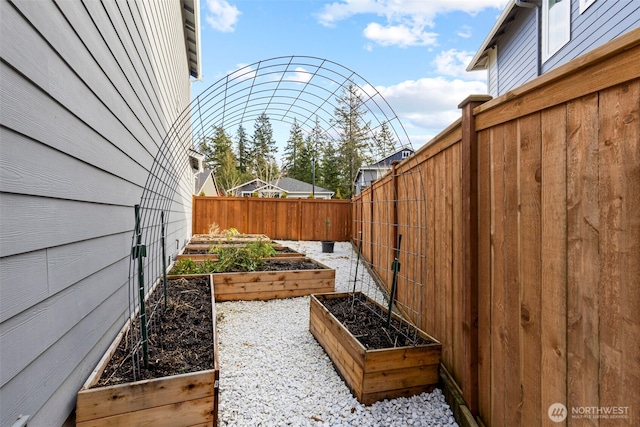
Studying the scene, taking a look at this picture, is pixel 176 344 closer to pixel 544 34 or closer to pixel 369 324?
pixel 369 324

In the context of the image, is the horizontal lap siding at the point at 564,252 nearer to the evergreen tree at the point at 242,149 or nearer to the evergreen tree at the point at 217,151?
the evergreen tree at the point at 217,151

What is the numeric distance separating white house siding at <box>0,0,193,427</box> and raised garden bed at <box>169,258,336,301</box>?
5.33 feet

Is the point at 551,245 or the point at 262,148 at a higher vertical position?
the point at 262,148

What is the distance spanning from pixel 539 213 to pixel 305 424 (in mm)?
1567

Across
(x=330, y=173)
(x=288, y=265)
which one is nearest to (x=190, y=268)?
(x=288, y=265)

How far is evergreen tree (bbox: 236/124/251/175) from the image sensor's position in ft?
107

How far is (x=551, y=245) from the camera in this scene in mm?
1147

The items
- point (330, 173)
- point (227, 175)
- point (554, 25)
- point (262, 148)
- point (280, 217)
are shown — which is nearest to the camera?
point (554, 25)

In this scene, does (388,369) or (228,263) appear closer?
(388,369)

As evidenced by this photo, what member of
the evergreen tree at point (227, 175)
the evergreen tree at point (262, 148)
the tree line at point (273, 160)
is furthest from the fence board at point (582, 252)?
the evergreen tree at point (262, 148)

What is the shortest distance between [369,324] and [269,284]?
1.88 m

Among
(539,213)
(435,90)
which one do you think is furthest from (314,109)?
(435,90)

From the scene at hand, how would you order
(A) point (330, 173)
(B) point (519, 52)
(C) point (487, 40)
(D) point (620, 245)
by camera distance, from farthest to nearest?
(A) point (330, 173), (C) point (487, 40), (B) point (519, 52), (D) point (620, 245)

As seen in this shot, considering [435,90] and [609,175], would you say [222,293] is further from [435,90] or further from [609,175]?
[435,90]
